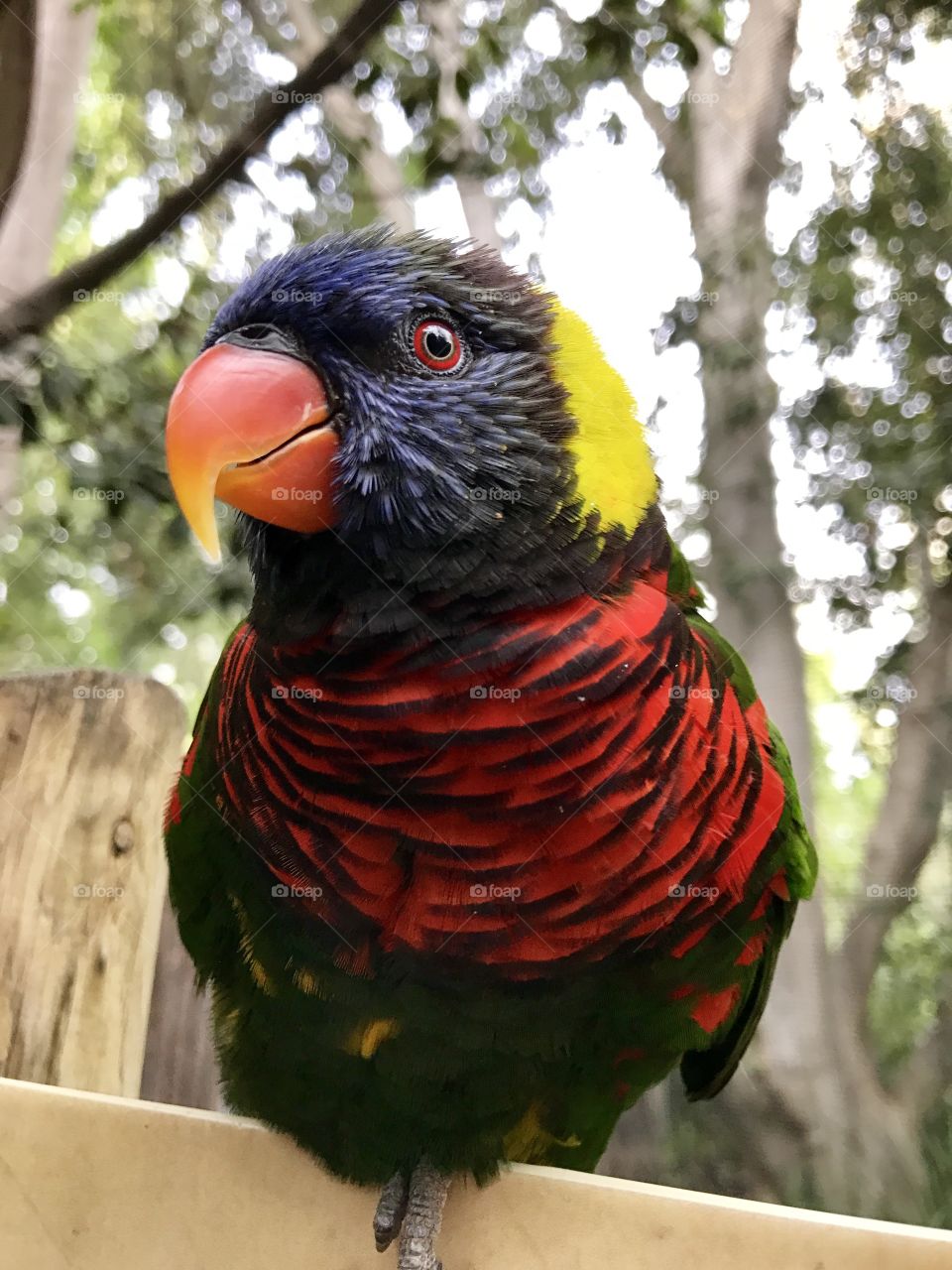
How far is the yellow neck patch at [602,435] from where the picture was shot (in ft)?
2.97

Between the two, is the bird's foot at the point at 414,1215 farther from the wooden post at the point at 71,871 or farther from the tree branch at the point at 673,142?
Result: the tree branch at the point at 673,142

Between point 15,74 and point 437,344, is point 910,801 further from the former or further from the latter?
point 15,74

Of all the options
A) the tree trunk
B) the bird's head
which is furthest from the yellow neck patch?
the tree trunk

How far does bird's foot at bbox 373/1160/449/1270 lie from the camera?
3.01 ft

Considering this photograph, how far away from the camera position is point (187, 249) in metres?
1.56

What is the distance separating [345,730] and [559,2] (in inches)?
52.4

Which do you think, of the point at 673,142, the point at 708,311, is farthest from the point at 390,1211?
the point at 673,142

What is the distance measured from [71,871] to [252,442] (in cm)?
75

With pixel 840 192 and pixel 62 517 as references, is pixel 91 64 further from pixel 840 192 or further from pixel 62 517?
pixel 840 192

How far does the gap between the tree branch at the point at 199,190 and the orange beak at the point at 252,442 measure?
2.49ft

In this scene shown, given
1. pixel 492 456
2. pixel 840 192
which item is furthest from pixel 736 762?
pixel 840 192

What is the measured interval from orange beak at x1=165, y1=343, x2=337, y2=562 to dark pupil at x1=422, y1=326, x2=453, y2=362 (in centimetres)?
12

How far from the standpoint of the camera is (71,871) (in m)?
1.26

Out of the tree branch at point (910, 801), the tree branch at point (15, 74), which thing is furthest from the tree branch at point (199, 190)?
the tree branch at point (910, 801)
